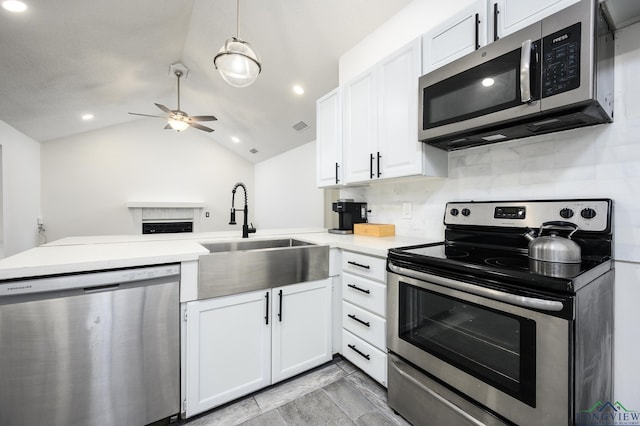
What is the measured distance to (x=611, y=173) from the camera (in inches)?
45.3

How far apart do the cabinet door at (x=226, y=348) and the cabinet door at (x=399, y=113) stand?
3.96 feet

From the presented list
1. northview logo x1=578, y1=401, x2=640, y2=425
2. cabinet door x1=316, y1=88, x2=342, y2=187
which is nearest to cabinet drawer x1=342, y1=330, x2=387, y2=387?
northview logo x1=578, y1=401, x2=640, y2=425

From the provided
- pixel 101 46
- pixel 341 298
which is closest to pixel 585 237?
pixel 341 298

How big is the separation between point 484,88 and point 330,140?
1.31 meters

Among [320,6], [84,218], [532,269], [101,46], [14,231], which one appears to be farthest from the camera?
[84,218]

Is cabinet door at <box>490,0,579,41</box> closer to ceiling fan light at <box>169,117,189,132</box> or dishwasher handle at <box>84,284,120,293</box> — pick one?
dishwasher handle at <box>84,284,120,293</box>

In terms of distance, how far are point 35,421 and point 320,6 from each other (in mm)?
3081

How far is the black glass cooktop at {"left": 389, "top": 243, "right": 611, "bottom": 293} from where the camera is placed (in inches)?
33.2

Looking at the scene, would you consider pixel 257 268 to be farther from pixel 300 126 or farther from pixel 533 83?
pixel 300 126

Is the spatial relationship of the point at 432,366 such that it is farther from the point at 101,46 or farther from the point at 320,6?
the point at 101,46

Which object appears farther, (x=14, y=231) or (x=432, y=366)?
(x=14, y=231)

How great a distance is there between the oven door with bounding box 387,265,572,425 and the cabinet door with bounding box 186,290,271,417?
77 cm

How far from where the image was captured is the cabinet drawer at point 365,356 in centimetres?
155

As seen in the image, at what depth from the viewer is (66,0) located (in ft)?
6.64
